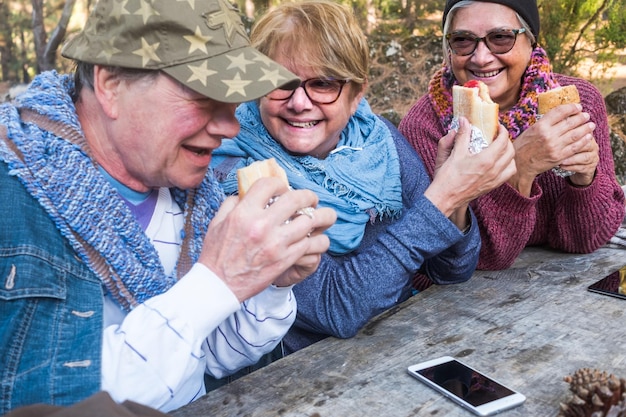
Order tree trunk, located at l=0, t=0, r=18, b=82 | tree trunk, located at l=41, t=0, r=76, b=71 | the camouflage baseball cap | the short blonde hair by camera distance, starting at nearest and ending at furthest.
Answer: the camouflage baseball cap < the short blonde hair < tree trunk, located at l=41, t=0, r=76, b=71 < tree trunk, located at l=0, t=0, r=18, b=82

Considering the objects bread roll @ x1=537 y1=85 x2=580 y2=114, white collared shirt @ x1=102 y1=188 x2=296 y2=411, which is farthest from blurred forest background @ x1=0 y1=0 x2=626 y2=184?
white collared shirt @ x1=102 y1=188 x2=296 y2=411

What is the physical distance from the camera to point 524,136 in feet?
7.95

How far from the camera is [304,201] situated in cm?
150

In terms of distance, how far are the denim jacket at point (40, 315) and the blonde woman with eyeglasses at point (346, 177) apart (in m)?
0.77

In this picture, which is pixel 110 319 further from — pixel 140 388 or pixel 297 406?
pixel 297 406

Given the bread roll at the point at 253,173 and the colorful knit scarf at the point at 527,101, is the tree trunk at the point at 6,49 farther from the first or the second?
the bread roll at the point at 253,173

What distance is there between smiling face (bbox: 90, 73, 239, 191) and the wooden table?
58 cm

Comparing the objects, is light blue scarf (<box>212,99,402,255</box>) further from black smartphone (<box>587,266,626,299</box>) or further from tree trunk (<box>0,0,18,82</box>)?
tree trunk (<box>0,0,18,82</box>)

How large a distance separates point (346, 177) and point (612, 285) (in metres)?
1.03

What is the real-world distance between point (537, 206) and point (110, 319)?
1.97 meters

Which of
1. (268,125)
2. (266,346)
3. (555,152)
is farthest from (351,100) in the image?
(266,346)

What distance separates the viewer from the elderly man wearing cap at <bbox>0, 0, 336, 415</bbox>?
51.6 inches

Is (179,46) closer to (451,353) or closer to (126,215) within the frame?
(126,215)

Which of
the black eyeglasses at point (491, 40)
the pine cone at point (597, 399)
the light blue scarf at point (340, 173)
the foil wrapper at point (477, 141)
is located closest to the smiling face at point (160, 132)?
the light blue scarf at point (340, 173)
